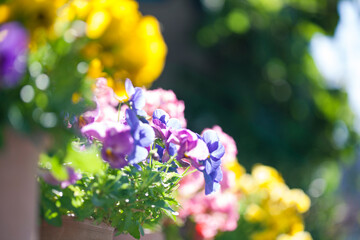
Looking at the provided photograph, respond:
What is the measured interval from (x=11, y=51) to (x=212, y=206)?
1.27 metres

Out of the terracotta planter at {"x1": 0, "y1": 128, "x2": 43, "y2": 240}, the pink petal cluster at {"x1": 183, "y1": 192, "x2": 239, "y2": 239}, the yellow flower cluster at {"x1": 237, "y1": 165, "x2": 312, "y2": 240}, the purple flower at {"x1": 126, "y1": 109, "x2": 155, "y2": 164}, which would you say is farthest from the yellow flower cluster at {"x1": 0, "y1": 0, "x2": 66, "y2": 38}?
the yellow flower cluster at {"x1": 237, "y1": 165, "x2": 312, "y2": 240}

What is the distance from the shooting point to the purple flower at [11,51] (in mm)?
507

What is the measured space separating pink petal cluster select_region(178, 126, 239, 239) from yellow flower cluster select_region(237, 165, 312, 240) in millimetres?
328

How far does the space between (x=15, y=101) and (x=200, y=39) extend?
496 cm

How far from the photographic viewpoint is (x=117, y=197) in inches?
30.4

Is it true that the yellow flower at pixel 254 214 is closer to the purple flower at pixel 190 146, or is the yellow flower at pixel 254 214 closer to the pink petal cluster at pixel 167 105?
the pink petal cluster at pixel 167 105

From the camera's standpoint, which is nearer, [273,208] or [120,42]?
[120,42]

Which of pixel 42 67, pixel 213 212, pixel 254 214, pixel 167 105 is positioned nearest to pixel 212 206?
pixel 213 212

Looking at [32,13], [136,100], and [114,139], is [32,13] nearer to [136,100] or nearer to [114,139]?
[114,139]

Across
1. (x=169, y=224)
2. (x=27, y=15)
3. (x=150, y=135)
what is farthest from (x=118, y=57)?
(x=169, y=224)

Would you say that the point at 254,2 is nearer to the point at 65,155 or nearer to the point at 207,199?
the point at 207,199

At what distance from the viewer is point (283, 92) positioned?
5492 mm

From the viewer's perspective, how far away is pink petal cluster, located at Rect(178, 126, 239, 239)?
A: 1567 millimetres

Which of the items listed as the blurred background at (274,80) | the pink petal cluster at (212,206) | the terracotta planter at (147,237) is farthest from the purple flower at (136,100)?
the blurred background at (274,80)
